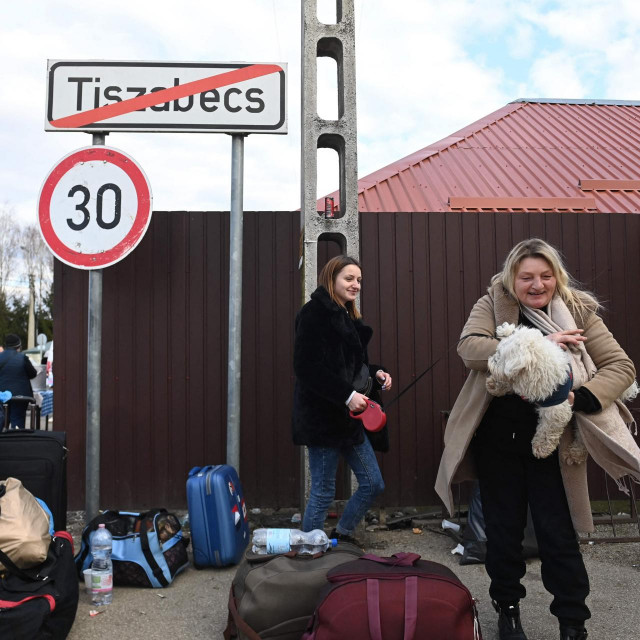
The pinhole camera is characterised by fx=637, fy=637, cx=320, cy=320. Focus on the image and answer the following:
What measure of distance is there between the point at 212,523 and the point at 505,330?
7.32 ft

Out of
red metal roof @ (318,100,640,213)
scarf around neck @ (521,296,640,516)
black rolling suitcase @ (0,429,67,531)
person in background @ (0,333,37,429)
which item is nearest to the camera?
scarf around neck @ (521,296,640,516)

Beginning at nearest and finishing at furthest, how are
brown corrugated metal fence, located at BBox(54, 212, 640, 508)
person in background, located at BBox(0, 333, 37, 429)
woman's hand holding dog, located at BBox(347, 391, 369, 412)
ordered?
1. woman's hand holding dog, located at BBox(347, 391, 369, 412)
2. brown corrugated metal fence, located at BBox(54, 212, 640, 508)
3. person in background, located at BBox(0, 333, 37, 429)

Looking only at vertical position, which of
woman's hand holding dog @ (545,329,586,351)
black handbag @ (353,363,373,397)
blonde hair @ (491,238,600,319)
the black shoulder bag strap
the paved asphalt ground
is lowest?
the paved asphalt ground

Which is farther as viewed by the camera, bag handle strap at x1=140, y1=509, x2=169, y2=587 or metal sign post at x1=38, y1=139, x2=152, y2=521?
metal sign post at x1=38, y1=139, x2=152, y2=521

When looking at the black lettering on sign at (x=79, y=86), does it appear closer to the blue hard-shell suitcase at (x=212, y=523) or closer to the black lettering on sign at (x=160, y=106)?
the black lettering on sign at (x=160, y=106)

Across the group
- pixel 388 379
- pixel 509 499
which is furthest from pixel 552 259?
pixel 388 379

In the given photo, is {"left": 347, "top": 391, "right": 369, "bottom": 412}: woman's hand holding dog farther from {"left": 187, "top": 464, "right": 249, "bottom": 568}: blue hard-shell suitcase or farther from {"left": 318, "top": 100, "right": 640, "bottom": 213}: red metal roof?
{"left": 318, "top": 100, "right": 640, "bottom": 213}: red metal roof

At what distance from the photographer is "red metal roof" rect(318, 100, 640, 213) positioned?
8117 millimetres

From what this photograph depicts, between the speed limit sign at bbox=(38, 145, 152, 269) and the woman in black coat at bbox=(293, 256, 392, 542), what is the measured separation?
1318 mm

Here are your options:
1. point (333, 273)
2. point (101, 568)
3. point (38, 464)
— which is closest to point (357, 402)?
point (333, 273)

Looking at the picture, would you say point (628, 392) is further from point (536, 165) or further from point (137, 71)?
point (536, 165)

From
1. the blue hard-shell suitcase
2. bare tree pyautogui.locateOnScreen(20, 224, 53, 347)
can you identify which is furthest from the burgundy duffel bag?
bare tree pyautogui.locateOnScreen(20, 224, 53, 347)

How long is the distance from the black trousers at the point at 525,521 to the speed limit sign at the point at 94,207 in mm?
2608

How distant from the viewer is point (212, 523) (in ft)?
12.9
